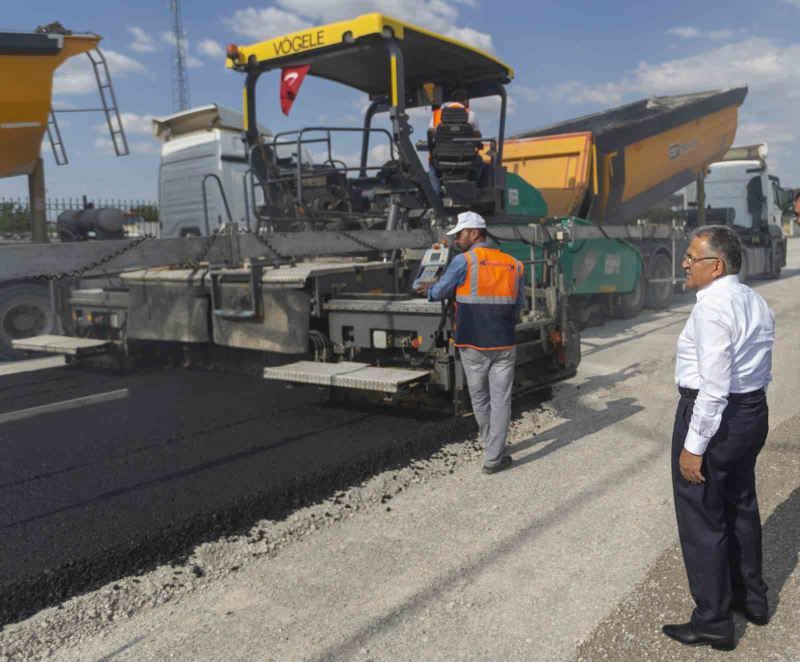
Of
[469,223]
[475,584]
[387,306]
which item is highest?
[469,223]

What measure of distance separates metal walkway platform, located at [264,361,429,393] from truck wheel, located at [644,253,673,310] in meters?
7.39

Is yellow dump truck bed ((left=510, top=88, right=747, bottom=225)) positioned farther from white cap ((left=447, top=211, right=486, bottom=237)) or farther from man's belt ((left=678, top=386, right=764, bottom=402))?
man's belt ((left=678, top=386, right=764, bottom=402))

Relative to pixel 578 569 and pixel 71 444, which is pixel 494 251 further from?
pixel 71 444

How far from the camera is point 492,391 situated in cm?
437

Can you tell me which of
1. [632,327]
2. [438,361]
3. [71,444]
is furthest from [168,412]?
[632,327]

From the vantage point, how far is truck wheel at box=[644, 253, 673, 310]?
446 inches

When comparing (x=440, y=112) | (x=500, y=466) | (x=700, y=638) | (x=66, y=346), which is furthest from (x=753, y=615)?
(x=66, y=346)

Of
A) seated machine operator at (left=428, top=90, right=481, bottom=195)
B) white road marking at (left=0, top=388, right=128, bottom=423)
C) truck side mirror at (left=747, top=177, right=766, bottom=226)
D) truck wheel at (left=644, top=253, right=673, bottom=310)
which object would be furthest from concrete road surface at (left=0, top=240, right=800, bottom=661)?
truck side mirror at (left=747, top=177, right=766, bottom=226)

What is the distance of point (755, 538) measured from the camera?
2.64 metres

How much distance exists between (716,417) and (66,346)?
5933 millimetres

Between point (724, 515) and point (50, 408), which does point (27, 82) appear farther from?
point (724, 515)

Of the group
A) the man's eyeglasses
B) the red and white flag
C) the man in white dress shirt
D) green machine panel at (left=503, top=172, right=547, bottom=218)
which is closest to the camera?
the man in white dress shirt

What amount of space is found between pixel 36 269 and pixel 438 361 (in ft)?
8.51

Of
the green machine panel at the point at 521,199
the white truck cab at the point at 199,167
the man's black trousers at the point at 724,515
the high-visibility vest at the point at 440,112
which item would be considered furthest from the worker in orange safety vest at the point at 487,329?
the white truck cab at the point at 199,167
